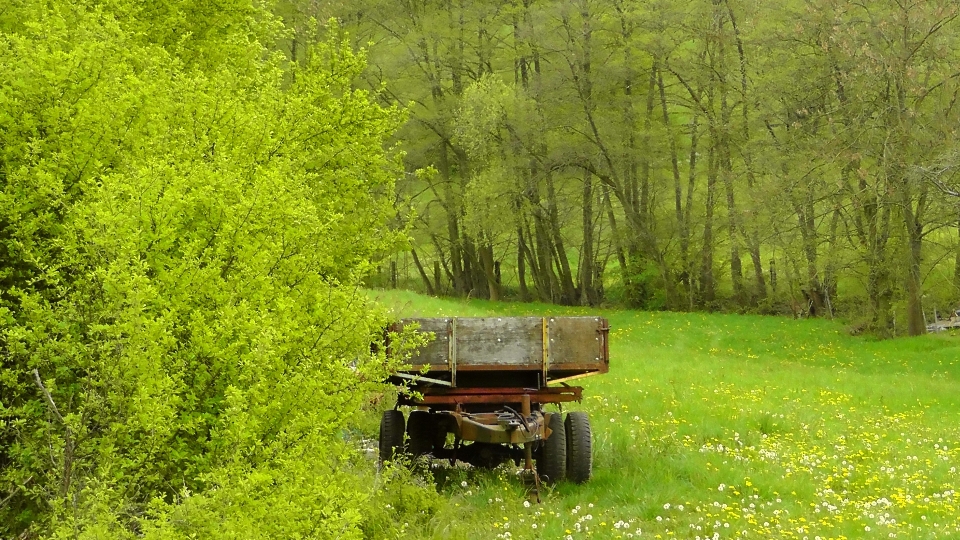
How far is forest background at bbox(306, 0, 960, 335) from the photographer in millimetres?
23125

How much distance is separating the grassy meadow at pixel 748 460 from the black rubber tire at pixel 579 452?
18cm

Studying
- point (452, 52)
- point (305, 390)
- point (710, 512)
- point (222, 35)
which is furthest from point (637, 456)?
point (452, 52)

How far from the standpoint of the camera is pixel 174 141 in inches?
283

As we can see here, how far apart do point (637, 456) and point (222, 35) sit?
872 centimetres

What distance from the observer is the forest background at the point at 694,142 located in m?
23.1

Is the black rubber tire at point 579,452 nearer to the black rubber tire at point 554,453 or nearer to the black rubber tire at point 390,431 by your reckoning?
the black rubber tire at point 554,453

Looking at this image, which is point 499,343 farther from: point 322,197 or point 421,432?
point 322,197

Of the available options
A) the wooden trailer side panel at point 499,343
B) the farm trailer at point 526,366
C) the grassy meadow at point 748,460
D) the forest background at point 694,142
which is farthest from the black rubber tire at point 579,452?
the forest background at point 694,142

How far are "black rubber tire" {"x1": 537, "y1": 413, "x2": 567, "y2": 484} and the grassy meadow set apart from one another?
0.66 feet

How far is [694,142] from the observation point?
33.4m

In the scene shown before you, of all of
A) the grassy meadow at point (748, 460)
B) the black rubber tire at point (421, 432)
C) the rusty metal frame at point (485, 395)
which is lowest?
the grassy meadow at point (748, 460)

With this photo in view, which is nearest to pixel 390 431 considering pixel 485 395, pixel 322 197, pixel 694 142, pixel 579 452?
pixel 485 395

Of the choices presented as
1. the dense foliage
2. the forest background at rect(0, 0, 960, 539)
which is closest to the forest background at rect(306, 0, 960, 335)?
the forest background at rect(0, 0, 960, 539)

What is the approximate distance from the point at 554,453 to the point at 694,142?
1026 inches
